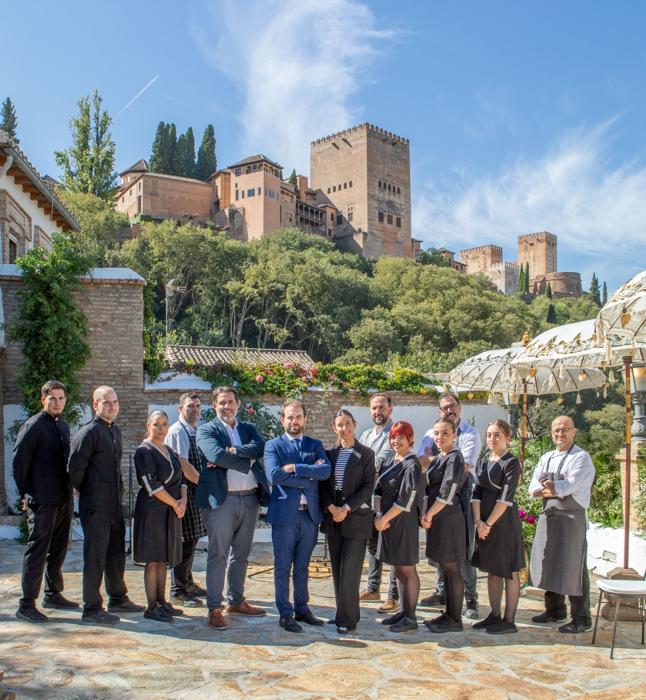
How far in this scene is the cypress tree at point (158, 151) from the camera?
6675cm

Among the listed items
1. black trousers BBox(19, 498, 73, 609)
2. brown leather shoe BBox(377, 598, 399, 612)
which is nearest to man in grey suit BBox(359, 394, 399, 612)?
brown leather shoe BBox(377, 598, 399, 612)

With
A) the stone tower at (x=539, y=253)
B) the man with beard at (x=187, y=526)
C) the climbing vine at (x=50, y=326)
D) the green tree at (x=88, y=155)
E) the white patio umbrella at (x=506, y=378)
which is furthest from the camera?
the stone tower at (x=539, y=253)

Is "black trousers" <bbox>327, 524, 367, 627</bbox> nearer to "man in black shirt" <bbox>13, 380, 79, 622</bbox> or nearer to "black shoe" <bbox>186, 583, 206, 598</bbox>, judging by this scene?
"black shoe" <bbox>186, 583, 206, 598</bbox>

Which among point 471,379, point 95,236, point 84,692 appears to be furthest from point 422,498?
point 95,236

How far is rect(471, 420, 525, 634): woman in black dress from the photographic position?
207 inches

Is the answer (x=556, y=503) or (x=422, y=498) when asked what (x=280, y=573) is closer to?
(x=422, y=498)

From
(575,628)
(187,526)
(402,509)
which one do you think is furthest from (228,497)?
(575,628)

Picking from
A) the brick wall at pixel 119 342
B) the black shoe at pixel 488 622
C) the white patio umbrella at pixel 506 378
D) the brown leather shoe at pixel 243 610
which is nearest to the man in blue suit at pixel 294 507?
the brown leather shoe at pixel 243 610

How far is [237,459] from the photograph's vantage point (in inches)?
209

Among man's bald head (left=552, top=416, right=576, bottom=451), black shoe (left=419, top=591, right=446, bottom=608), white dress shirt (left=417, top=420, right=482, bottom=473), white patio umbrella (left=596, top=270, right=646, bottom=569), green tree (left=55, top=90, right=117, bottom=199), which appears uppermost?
green tree (left=55, top=90, right=117, bottom=199)

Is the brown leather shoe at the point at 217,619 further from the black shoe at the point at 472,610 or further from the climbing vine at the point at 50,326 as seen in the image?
the climbing vine at the point at 50,326

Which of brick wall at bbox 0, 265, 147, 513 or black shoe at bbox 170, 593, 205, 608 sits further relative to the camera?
brick wall at bbox 0, 265, 147, 513

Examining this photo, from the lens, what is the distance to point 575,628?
5285 millimetres

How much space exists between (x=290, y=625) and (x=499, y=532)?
1.65m
